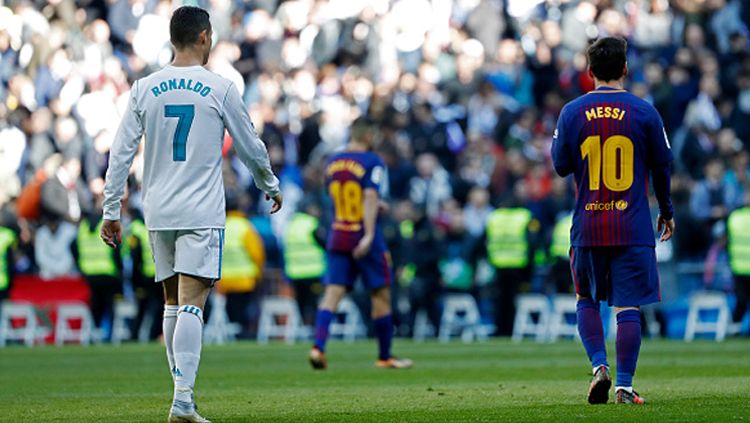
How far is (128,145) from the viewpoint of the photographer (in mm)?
9250

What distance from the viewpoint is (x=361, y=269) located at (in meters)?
16.4

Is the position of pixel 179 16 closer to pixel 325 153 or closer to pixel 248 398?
pixel 248 398

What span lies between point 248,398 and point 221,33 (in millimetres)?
21952

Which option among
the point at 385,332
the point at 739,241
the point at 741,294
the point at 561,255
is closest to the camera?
the point at 385,332

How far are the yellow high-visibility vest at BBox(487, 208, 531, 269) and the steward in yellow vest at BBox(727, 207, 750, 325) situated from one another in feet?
10.3

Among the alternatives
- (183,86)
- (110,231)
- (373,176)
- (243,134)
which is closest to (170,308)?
(110,231)

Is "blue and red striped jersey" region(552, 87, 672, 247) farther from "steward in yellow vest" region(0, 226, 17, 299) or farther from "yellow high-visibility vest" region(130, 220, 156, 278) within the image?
"steward in yellow vest" region(0, 226, 17, 299)

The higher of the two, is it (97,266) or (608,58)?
(608,58)

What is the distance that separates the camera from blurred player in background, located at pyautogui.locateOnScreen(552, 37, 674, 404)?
10172 millimetres

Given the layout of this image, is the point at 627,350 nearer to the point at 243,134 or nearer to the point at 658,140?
the point at 658,140

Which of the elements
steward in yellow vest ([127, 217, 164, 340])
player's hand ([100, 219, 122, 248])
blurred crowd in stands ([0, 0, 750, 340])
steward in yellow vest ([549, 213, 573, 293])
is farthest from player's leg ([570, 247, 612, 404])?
steward in yellow vest ([127, 217, 164, 340])

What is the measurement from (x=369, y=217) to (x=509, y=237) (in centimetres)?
884

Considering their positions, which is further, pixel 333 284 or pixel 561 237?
pixel 561 237

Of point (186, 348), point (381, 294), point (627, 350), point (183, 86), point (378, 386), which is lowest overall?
point (378, 386)
